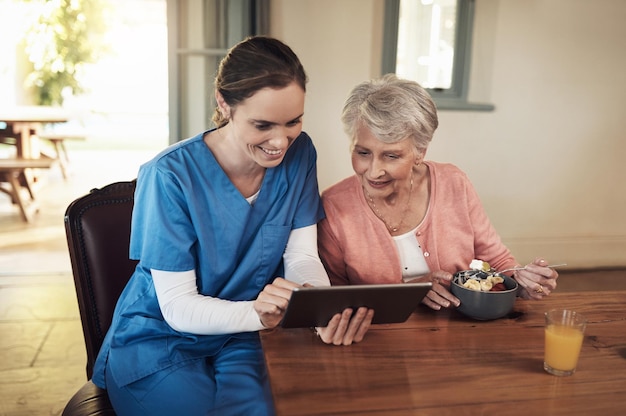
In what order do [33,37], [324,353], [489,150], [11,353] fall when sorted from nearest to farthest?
[324,353] → [11,353] → [489,150] → [33,37]

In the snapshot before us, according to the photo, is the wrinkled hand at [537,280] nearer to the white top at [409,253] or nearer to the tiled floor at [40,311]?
the white top at [409,253]

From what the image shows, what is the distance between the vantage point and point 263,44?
1.41 metres

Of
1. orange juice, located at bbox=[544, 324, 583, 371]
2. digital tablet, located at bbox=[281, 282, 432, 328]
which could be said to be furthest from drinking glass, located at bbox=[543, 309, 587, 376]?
digital tablet, located at bbox=[281, 282, 432, 328]

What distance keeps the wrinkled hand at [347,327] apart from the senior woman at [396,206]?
1.41ft

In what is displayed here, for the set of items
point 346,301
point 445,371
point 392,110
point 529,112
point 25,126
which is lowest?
point 25,126

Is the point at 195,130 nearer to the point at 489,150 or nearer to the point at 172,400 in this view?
the point at 489,150

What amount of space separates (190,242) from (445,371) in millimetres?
624

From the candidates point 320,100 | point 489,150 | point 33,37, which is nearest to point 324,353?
point 320,100

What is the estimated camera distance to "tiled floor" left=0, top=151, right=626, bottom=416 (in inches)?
96.9

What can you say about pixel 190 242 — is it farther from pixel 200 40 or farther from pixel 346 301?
pixel 200 40

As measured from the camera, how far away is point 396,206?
1.72 metres

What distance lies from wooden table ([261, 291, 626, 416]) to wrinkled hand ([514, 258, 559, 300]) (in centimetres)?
11

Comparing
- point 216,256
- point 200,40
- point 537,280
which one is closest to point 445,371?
point 537,280

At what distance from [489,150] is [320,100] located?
115 cm
